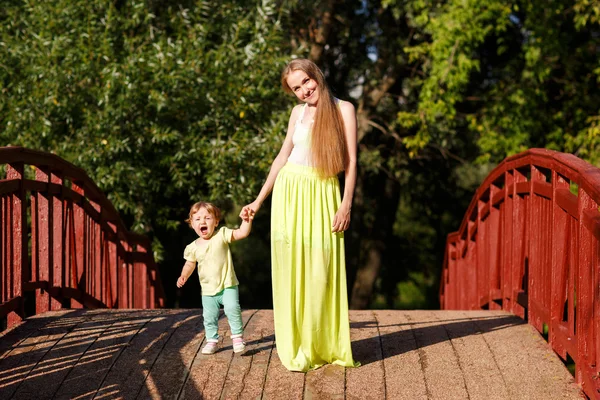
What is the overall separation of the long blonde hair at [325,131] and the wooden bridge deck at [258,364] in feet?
3.82

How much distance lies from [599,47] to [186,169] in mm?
7259

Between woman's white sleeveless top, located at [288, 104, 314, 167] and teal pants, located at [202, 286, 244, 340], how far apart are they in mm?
885

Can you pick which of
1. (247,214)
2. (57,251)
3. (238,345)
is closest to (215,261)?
(247,214)

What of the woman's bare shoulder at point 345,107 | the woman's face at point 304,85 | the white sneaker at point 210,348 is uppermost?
the woman's face at point 304,85

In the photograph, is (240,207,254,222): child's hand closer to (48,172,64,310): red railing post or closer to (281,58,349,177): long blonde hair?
(281,58,349,177): long blonde hair

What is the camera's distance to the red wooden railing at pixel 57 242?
6.19 m

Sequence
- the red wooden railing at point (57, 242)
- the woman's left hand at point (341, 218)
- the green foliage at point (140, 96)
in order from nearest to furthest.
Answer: the woman's left hand at point (341, 218) → the red wooden railing at point (57, 242) → the green foliage at point (140, 96)

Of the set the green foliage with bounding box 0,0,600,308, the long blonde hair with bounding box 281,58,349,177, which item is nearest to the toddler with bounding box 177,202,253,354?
the long blonde hair with bounding box 281,58,349,177

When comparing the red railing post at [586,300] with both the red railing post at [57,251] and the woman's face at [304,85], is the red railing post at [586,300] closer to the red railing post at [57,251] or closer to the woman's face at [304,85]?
the woman's face at [304,85]

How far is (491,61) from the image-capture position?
54.4 feet

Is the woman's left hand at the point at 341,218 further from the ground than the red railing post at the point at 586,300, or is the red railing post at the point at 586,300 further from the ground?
the woman's left hand at the point at 341,218

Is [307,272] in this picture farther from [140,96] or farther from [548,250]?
[140,96]

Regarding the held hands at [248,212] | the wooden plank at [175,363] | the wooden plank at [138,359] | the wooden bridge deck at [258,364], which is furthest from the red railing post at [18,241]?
the held hands at [248,212]

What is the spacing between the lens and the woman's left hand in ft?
16.6
